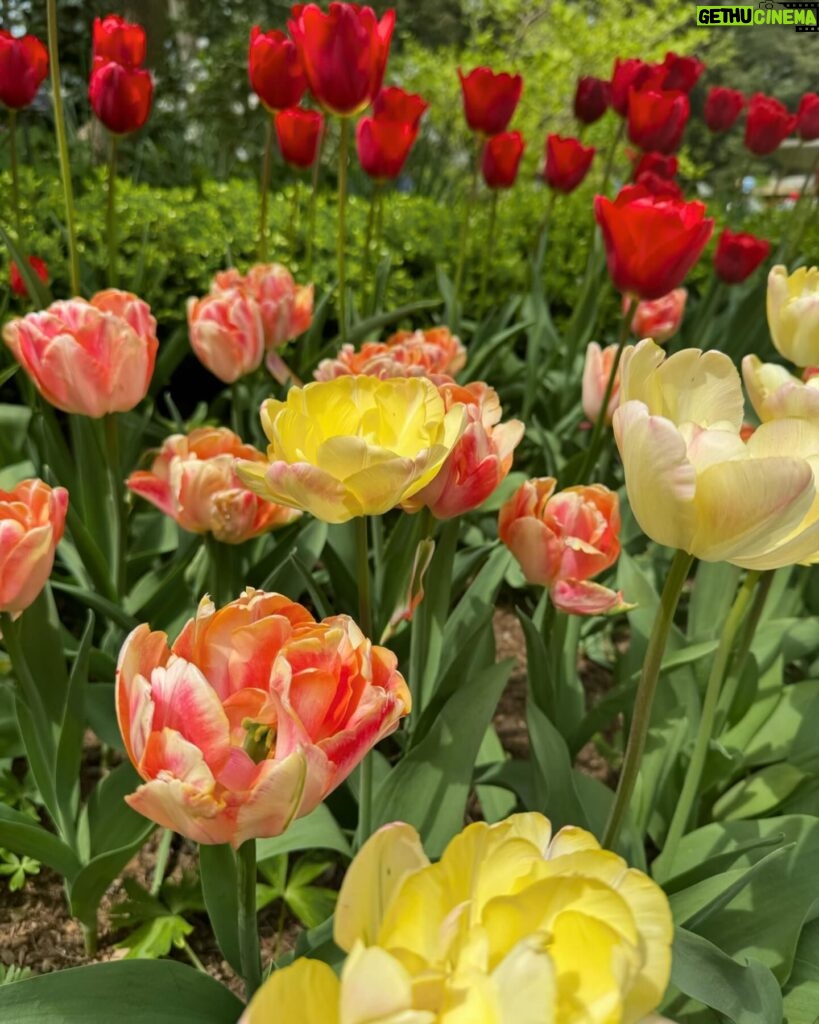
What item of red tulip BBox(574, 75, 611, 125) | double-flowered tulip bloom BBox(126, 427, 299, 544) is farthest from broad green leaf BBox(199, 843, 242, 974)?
red tulip BBox(574, 75, 611, 125)

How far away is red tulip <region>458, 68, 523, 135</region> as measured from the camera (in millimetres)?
2064

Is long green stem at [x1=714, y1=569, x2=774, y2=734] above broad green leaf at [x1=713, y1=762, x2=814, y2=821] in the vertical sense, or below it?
above

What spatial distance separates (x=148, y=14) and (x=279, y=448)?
5367 mm

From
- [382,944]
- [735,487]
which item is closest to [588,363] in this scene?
[735,487]

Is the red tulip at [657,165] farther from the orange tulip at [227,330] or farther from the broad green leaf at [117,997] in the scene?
the broad green leaf at [117,997]

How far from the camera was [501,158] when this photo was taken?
229 centimetres

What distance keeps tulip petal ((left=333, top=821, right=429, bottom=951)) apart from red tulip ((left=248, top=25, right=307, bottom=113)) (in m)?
1.63

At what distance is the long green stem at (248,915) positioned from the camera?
0.65m

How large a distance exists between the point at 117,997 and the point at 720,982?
0.52 m

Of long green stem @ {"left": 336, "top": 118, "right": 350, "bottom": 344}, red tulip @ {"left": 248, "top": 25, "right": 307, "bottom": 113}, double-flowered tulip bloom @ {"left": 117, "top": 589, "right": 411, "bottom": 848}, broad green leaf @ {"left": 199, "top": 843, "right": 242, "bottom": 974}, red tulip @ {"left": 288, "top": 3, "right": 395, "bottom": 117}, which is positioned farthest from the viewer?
red tulip @ {"left": 248, "top": 25, "right": 307, "bottom": 113}

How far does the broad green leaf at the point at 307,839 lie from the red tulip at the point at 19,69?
57.7 inches

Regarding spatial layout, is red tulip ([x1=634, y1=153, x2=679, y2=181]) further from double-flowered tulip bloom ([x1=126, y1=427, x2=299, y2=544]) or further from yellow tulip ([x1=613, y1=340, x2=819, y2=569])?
yellow tulip ([x1=613, y1=340, x2=819, y2=569])

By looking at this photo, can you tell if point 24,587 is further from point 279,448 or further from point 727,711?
point 727,711

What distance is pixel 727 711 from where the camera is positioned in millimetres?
1360
